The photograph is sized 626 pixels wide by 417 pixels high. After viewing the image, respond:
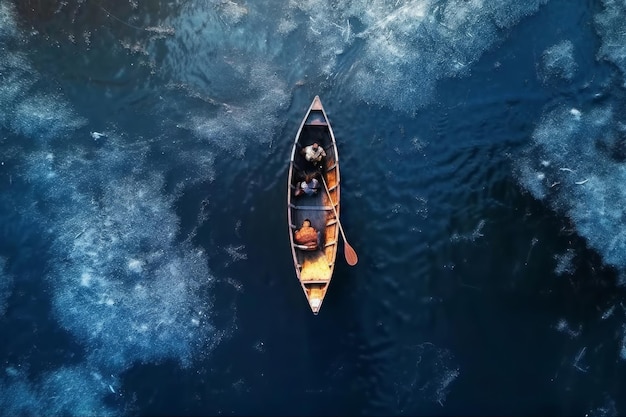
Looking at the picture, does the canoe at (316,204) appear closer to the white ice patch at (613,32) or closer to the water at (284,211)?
the water at (284,211)

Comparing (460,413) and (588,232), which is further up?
(588,232)

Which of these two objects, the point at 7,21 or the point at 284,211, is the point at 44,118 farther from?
the point at 284,211

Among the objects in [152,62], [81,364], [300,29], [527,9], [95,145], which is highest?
[527,9]

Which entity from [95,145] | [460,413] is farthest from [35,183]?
[460,413]

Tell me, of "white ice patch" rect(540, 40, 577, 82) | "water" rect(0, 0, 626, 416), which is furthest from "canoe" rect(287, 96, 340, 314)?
"white ice patch" rect(540, 40, 577, 82)

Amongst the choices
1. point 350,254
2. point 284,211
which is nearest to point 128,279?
point 284,211

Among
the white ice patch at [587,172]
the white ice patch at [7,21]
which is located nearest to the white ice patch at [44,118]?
the white ice patch at [7,21]

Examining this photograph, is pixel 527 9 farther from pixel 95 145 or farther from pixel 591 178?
pixel 95 145
